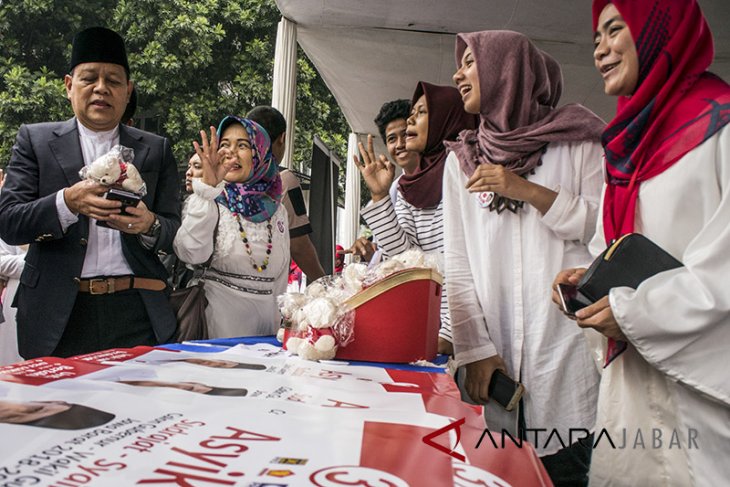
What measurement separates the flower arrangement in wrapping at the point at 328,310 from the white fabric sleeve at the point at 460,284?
0.74 ft

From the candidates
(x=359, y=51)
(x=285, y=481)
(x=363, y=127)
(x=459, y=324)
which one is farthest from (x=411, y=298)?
(x=363, y=127)

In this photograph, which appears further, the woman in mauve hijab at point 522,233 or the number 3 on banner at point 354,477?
the woman in mauve hijab at point 522,233

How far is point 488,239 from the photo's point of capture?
180 cm

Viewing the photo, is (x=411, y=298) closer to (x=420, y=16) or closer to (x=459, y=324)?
(x=459, y=324)

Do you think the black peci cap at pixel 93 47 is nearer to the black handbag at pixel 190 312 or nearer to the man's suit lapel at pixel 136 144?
the man's suit lapel at pixel 136 144

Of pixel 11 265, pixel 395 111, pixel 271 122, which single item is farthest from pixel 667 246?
pixel 11 265

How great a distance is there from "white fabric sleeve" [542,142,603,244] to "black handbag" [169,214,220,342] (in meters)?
1.22

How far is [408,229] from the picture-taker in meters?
2.40

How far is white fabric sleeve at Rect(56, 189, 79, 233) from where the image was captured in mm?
1696

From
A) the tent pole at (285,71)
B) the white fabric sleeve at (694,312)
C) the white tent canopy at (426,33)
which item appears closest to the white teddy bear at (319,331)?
the white fabric sleeve at (694,312)

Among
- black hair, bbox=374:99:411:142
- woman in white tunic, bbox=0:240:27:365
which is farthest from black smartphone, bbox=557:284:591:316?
woman in white tunic, bbox=0:240:27:365

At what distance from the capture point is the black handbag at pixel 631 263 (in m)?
1.13

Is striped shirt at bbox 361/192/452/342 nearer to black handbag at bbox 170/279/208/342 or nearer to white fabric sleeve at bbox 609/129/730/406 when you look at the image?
black handbag at bbox 170/279/208/342

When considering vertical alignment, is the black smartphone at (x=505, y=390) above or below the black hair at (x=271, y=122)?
below
